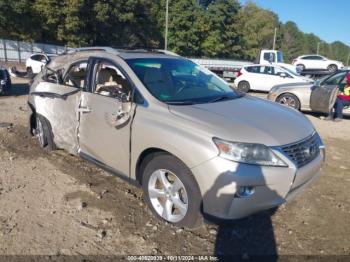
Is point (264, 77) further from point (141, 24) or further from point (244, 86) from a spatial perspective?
point (141, 24)

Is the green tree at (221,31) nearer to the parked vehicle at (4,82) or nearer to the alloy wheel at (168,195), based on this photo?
the parked vehicle at (4,82)

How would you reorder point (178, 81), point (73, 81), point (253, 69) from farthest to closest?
point (253, 69) < point (73, 81) < point (178, 81)

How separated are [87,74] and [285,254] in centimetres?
328

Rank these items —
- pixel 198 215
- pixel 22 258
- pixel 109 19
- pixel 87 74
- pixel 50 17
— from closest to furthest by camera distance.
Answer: pixel 22 258
pixel 198 215
pixel 87 74
pixel 50 17
pixel 109 19

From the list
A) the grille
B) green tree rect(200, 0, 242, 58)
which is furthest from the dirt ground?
green tree rect(200, 0, 242, 58)

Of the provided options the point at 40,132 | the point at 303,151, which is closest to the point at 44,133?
the point at 40,132

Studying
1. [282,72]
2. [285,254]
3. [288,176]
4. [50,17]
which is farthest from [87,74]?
[50,17]

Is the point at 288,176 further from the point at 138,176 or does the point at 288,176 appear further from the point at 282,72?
the point at 282,72

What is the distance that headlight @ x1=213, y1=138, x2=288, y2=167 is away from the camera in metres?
3.32

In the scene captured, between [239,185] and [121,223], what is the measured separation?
1.43 metres

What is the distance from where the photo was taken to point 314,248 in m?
3.57

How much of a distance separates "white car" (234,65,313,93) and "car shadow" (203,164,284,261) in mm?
14314

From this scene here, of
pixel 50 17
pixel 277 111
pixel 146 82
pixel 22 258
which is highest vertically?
pixel 50 17

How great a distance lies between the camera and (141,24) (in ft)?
142
